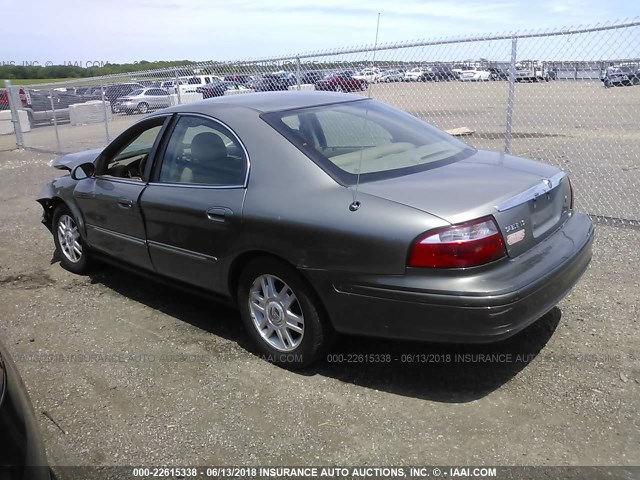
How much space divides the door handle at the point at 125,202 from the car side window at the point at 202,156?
0.34 metres

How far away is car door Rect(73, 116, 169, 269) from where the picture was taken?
14.0 ft

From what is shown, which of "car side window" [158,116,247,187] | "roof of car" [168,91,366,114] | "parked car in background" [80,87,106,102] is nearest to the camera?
"car side window" [158,116,247,187]

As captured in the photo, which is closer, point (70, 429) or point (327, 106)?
point (70, 429)

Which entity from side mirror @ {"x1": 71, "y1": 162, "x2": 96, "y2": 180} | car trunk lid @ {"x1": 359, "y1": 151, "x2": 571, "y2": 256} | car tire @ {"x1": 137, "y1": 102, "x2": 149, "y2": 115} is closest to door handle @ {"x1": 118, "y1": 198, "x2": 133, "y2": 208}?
side mirror @ {"x1": 71, "y1": 162, "x2": 96, "y2": 180}

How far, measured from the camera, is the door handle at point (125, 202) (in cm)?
427

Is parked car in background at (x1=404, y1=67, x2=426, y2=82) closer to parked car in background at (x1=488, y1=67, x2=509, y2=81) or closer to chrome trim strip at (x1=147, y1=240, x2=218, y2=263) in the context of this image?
parked car in background at (x1=488, y1=67, x2=509, y2=81)

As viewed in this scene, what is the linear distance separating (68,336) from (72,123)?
15518 mm

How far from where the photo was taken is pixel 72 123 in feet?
58.7

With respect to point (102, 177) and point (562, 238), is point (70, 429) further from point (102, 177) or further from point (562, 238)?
point (562, 238)

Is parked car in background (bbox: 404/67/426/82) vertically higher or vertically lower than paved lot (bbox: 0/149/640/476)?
higher

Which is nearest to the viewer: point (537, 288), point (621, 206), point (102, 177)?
point (537, 288)

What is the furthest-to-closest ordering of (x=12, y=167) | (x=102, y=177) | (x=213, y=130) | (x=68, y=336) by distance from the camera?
(x=12, y=167), (x=102, y=177), (x=68, y=336), (x=213, y=130)

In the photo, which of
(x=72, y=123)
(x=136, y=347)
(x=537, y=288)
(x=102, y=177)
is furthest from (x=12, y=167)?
(x=537, y=288)

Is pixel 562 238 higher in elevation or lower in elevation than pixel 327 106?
lower
